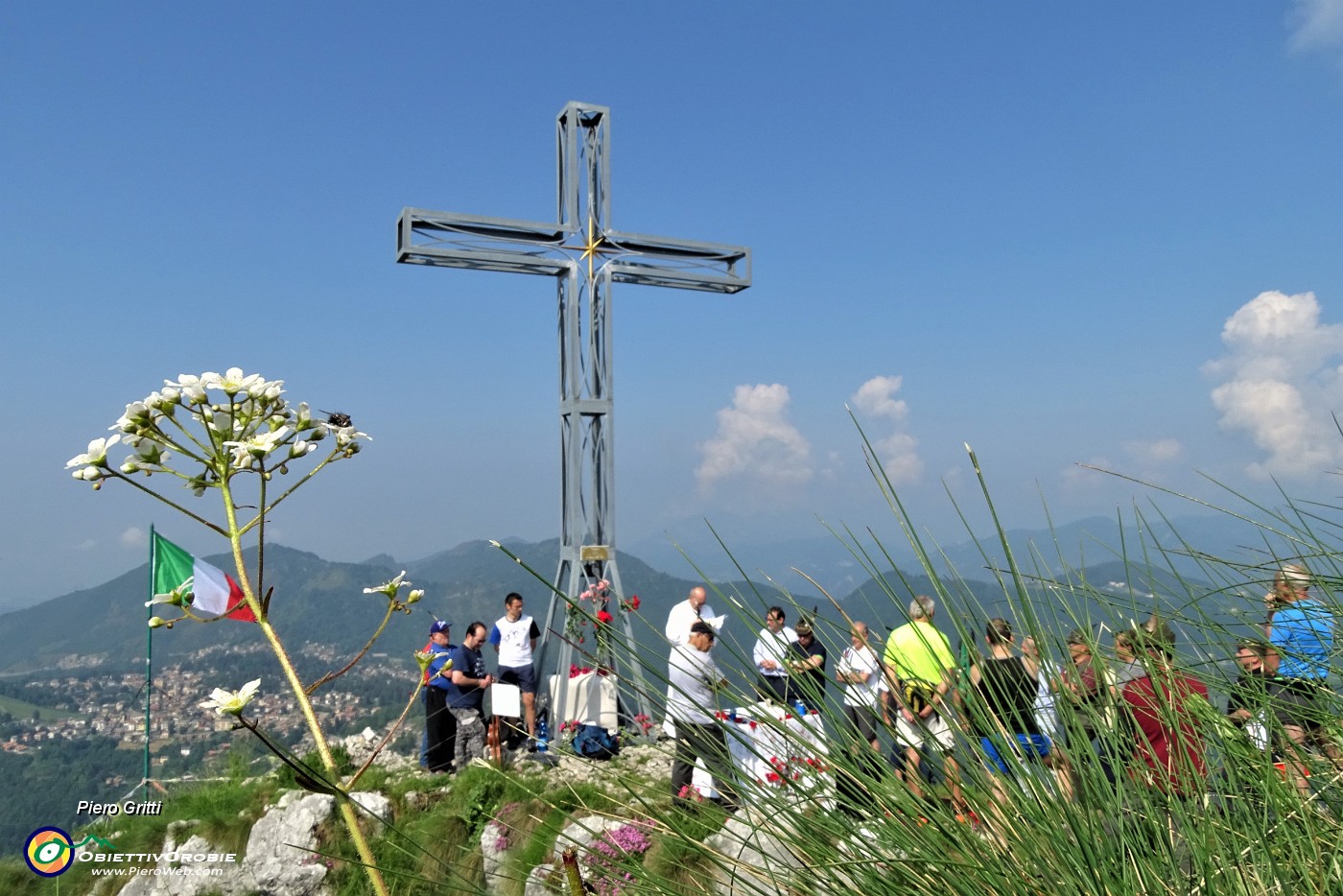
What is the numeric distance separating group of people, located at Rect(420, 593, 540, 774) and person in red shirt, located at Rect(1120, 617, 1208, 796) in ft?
25.4

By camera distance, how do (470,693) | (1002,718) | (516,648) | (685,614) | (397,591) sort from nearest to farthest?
(1002,718) < (397,591) < (685,614) < (470,693) < (516,648)

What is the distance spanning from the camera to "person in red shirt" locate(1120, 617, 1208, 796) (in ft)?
3.83

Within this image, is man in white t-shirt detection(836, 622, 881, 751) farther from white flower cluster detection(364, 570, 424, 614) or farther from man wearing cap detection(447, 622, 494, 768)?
man wearing cap detection(447, 622, 494, 768)

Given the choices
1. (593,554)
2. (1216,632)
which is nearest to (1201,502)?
(1216,632)

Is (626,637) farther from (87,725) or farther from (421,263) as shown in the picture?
(87,725)

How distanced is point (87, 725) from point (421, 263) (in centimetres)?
8475

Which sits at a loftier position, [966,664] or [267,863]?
[966,664]

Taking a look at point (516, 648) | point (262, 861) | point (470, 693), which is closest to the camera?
point (262, 861)

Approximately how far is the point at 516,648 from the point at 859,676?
8.31 m

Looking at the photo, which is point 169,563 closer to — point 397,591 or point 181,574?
point 181,574

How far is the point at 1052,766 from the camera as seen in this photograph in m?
1.21

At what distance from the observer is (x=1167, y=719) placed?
4.17 ft

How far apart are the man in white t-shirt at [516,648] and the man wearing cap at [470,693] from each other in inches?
7.5

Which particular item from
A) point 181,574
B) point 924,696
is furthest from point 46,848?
point 924,696
